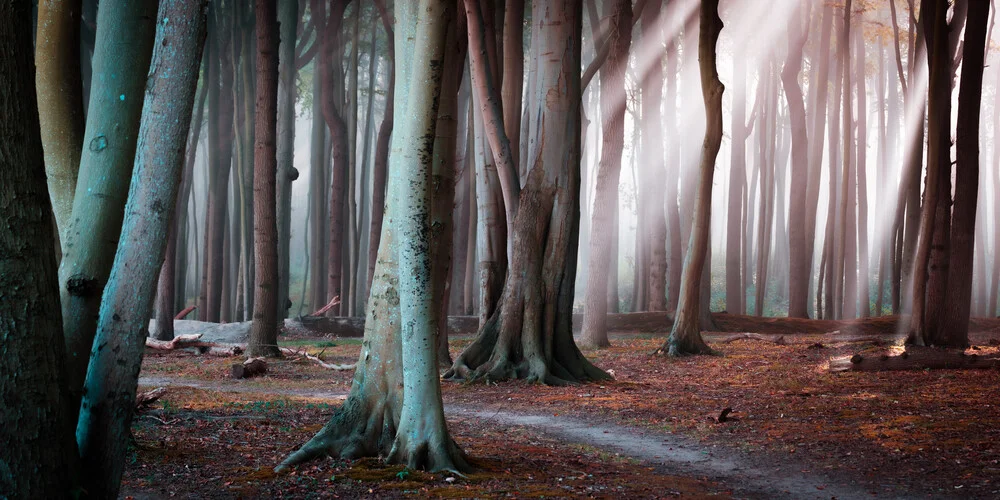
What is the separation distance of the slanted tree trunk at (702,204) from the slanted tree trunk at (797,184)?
27.5ft

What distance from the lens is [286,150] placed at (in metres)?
22.1

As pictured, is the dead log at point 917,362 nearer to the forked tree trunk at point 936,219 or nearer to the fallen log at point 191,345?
the forked tree trunk at point 936,219

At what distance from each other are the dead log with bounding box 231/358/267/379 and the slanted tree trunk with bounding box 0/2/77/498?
8624 millimetres

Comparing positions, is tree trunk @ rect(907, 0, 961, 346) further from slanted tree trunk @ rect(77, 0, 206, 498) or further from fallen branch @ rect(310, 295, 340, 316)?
slanted tree trunk @ rect(77, 0, 206, 498)

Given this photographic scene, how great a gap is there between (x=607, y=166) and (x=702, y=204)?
2.14 meters

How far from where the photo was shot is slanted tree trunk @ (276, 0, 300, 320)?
21.6 meters

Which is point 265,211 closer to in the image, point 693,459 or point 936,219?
point 693,459

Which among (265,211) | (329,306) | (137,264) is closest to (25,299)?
(137,264)

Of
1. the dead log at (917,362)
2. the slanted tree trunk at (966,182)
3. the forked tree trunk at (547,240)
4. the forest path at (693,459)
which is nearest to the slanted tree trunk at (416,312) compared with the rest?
the forest path at (693,459)

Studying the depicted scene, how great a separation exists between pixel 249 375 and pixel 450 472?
25.2 feet

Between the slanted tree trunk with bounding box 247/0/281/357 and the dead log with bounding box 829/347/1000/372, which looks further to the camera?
the slanted tree trunk with bounding box 247/0/281/357

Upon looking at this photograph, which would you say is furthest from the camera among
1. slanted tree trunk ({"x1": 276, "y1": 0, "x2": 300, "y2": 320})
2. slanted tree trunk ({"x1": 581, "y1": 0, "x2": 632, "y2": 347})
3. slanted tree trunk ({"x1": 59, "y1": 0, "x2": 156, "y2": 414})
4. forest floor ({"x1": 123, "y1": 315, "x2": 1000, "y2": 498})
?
slanted tree trunk ({"x1": 276, "y1": 0, "x2": 300, "y2": 320})

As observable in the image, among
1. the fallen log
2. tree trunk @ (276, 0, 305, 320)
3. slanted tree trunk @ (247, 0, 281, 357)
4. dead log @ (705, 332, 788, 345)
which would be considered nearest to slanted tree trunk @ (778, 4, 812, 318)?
dead log @ (705, 332, 788, 345)

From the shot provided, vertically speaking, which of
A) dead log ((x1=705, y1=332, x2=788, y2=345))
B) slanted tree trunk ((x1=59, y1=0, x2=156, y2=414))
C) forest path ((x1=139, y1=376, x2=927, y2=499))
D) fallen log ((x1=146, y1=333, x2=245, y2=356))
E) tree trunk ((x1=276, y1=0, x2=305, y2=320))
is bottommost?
forest path ((x1=139, y1=376, x2=927, y2=499))
